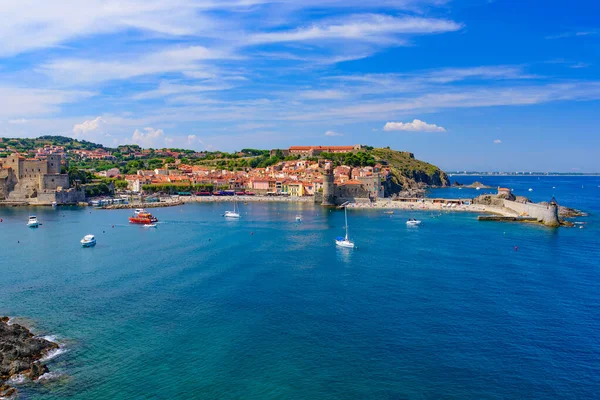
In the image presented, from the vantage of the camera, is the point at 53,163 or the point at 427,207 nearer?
the point at 427,207

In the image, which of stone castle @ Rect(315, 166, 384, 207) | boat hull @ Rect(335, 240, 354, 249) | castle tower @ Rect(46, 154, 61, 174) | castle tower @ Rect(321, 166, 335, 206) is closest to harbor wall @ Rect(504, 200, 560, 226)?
boat hull @ Rect(335, 240, 354, 249)

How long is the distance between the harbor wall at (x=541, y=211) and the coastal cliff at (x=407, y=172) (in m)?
25.3

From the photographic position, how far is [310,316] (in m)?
14.3

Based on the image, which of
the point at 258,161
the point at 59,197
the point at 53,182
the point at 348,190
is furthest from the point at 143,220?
the point at 258,161

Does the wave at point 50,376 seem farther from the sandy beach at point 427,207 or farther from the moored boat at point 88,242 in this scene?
Answer: the sandy beach at point 427,207

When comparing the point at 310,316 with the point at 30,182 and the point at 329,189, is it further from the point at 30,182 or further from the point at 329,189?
the point at 30,182

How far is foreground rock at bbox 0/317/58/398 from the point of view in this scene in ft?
34.2

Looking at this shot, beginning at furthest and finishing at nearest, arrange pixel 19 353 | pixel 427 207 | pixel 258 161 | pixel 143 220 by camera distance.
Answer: pixel 258 161
pixel 427 207
pixel 143 220
pixel 19 353

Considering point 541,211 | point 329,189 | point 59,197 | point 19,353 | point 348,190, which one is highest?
point 329,189

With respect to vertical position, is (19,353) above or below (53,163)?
below

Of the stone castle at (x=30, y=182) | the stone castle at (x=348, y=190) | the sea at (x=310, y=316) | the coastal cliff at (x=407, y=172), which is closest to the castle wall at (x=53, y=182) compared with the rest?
the stone castle at (x=30, y=182)

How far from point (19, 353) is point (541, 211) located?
3366cm

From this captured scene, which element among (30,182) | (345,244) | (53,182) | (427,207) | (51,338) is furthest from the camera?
(30,182)

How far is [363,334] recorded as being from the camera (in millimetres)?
12906
